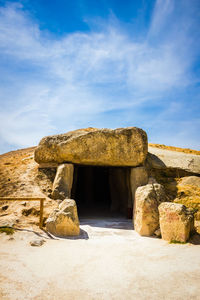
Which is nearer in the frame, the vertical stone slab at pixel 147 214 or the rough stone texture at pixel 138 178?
the vertical stone slab at pixel 147 214

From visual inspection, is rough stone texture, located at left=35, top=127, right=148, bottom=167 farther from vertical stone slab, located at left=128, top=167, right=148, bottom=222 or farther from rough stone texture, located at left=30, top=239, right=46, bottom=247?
rough stone texture, located at left=30, top=239, right=46, bottom=247

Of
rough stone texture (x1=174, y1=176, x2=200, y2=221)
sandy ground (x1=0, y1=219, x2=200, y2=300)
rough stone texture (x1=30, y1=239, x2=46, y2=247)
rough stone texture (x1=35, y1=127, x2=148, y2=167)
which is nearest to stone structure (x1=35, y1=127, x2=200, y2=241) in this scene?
rough stone texture (x1=35, y1=127, x2=148, y2=167)

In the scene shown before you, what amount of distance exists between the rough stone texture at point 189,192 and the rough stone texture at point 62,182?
4.09 metres

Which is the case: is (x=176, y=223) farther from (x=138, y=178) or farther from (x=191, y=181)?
(x=191, y=181)

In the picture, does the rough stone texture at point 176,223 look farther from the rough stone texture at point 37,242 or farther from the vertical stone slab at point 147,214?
the rough stone texture at point 37,242

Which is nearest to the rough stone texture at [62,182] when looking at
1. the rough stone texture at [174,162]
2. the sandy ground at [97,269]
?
the sandy ground at [97,269]

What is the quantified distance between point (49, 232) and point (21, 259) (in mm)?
2036

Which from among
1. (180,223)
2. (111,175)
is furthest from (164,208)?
(111,175)

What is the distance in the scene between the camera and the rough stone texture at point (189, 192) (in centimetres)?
741

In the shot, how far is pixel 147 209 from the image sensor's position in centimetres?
641

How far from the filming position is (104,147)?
916cm

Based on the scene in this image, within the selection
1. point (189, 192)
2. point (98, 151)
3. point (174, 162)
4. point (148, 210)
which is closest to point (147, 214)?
point (148, 210)

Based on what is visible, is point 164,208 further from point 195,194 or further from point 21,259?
point 21,259

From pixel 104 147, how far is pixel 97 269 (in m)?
5.81
